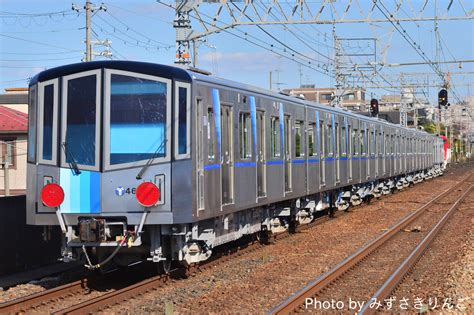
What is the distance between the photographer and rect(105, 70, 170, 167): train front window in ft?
31.7

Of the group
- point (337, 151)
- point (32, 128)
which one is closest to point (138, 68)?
point (32, 128)

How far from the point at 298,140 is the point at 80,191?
23.3 ft

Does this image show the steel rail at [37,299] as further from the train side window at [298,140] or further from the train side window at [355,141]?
the train side window at [355,141]

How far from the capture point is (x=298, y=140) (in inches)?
629

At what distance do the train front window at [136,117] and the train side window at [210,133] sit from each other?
99cm

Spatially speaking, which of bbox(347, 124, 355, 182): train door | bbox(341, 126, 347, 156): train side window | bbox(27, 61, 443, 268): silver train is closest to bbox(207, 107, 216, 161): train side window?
bbox(27, 61, 443, 268): silver train

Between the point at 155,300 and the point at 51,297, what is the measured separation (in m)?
1.31

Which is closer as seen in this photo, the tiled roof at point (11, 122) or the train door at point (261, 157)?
the train door at point (261, 157)

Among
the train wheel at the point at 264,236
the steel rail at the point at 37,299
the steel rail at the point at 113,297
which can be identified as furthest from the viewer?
the train wheel at the point at 264,236

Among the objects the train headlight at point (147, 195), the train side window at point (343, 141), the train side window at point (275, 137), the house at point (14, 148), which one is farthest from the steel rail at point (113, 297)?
the house at point (14, 148)

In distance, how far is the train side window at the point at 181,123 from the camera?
31.8ft

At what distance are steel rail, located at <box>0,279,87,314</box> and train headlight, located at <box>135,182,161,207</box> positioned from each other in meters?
1.51

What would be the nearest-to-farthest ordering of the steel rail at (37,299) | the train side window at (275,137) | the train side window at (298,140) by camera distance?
the steel rail at (37,299) < the train side window at (275,137) < the train side window at (298,140)

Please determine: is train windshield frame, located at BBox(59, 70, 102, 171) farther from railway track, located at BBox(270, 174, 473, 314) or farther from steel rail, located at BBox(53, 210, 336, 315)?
railway track, located at BBox(270, 174, 473, 314)
